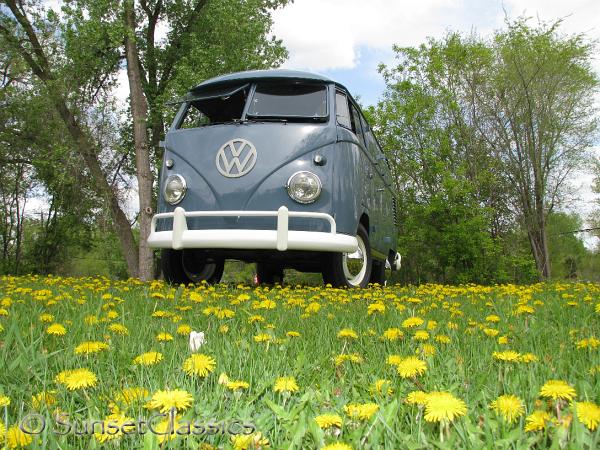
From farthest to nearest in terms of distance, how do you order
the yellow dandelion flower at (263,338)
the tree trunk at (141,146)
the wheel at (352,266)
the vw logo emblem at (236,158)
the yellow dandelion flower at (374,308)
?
the tree trunk at (141,146) < the wheel at (352,266) < the vw logo emblem at (236,158) < the yellow dandelion flower at (374,308) < the yellow dandelion flower at (263,338)

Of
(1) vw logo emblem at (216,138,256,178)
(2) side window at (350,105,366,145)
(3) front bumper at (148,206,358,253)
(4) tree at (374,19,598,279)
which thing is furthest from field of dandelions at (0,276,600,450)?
(4) tree at (374,19,598,279)

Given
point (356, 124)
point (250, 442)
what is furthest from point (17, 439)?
point (356, 124)

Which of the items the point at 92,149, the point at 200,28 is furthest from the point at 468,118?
the point at 92,149

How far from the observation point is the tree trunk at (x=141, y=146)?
508 inches

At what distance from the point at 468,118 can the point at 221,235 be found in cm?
1952

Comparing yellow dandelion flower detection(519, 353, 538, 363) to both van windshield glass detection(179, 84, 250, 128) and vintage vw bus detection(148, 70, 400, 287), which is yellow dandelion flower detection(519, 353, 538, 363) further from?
van windshield glass detection(179, 84, 250, 128)

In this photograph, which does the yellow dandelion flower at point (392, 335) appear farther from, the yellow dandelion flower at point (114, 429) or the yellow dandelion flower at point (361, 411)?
the yellow dandelion flower at point (114, 429)

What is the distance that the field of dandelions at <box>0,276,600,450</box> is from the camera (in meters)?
1.10

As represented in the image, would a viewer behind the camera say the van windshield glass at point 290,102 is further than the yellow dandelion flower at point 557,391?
Yes

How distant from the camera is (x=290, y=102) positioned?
18.9ft

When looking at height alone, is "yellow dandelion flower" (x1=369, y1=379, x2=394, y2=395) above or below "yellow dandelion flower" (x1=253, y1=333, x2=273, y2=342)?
below

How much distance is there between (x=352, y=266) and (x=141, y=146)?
29.8 ft

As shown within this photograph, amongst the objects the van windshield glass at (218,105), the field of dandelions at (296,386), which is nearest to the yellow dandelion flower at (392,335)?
the field of dandelions at (296,386)

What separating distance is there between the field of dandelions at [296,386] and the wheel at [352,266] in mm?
3037
